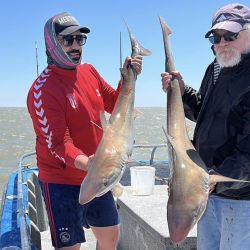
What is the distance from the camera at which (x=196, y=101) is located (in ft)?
10.2

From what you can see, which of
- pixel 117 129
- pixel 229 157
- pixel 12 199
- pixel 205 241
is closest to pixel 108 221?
pixel 205 241

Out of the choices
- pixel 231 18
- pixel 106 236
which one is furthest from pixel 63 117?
pixel 231 18

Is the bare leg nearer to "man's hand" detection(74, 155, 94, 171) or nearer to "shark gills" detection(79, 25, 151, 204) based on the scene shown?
"man's hand" detection(74, 155, 94, 171)

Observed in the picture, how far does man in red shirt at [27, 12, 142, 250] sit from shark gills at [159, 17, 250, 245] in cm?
79

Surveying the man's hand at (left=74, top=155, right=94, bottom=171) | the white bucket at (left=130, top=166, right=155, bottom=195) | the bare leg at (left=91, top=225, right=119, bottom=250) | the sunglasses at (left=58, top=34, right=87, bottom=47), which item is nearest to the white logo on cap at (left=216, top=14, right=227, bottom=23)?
the sunglasses at (left=58, top=34, right=87, bottom=47)

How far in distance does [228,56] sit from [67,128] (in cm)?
123

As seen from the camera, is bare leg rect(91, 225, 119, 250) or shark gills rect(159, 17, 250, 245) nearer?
shark gills rect(159, 17, 250, 245)

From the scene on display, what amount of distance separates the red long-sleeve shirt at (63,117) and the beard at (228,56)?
3.18 ft

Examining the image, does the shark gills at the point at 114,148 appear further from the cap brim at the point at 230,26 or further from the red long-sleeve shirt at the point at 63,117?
the cap brim at the point at 230,26

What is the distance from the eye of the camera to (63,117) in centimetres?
319

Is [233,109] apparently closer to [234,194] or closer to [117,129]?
[234,194]

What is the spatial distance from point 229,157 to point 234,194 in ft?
0.84

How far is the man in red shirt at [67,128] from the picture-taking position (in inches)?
124

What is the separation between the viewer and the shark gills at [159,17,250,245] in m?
2.11
